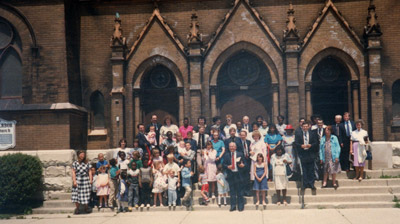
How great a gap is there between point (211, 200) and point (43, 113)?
7.03m

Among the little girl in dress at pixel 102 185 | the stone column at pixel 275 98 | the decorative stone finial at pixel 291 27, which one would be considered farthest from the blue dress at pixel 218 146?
the decorative stone finial at pixel 291 27

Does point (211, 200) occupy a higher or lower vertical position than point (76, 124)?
lower

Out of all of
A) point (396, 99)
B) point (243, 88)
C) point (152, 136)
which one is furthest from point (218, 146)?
point (396, 99)

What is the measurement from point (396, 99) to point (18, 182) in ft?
45.7

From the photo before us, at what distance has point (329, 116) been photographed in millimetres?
16891

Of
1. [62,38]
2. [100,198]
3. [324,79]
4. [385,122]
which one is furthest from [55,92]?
[385,122]

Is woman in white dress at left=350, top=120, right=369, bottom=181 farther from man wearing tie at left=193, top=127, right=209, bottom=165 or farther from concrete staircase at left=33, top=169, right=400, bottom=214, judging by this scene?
man wearing tie at left=193, top=127, right=209, bottom=165

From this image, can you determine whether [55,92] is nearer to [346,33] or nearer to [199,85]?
[199,85]

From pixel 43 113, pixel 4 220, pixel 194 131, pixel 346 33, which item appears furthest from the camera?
pixel 346 33

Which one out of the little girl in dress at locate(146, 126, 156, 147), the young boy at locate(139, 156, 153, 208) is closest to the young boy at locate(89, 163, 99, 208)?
the young boy at locate(139, 156, 153, 208)

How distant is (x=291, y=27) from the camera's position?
16.1m

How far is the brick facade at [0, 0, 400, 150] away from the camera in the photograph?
15.8m

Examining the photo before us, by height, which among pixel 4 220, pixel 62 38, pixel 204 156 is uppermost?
pixel 62 38

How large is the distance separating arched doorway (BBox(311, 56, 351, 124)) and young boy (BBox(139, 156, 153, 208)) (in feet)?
25.4
